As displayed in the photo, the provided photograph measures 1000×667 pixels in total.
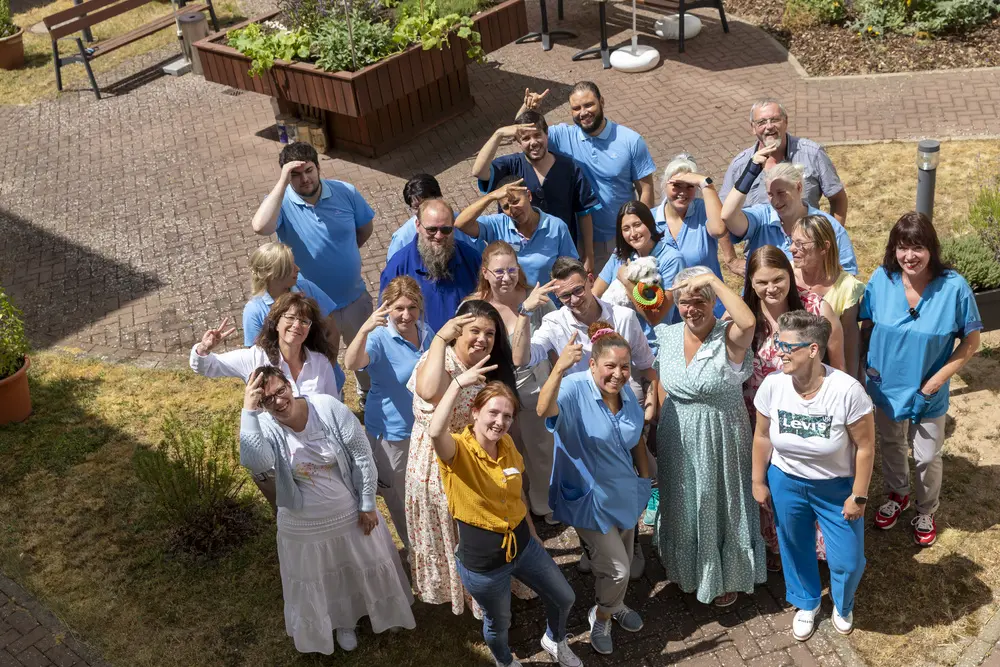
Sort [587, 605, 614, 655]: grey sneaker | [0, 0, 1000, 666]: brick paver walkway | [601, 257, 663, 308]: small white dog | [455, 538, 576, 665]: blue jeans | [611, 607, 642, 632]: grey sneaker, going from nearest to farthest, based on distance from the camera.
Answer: [455, 538, 576, 665]: blue jeans
[587, 605, 614, 655]: grey sneaker
[611, 607, 642, 632]: grey sneaker
[601, 257, 663, 308]: small white dog
[0, 0, 1000, 666]: brick paver walkway

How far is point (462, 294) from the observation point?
21.3ft

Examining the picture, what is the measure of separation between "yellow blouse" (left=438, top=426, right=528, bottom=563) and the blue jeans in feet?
0.55

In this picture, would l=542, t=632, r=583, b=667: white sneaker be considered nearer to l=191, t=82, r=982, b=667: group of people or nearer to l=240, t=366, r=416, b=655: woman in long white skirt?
l=191, t=82, r=982, b=667: group of people

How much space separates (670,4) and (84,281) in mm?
8139

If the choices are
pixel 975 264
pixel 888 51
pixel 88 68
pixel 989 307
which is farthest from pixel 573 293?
pixel 88 68

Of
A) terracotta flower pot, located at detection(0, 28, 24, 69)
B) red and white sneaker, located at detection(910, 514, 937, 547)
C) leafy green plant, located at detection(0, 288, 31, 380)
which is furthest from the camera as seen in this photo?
terracotta flower pot, located at detection(0, 28, 24, 69)

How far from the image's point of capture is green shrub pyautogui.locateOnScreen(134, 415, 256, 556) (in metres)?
6.87

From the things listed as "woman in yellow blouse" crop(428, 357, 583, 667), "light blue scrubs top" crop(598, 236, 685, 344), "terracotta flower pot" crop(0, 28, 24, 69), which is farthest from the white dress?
"terracotta flower pot" crop(0, 28, 24, 69)

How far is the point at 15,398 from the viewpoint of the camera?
827cm

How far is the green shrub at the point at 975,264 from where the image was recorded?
773 cm

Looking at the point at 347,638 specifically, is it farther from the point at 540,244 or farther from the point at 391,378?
the point at 540,244

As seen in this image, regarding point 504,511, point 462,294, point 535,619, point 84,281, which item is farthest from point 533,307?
point 84,281

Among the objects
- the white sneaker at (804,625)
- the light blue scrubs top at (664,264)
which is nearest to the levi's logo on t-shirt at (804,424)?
→ the white sneaker at (804,625)

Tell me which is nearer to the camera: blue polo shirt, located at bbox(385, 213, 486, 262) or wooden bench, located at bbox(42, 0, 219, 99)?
blue polo shirt, located at bbox(385, 213, 486, 262)
